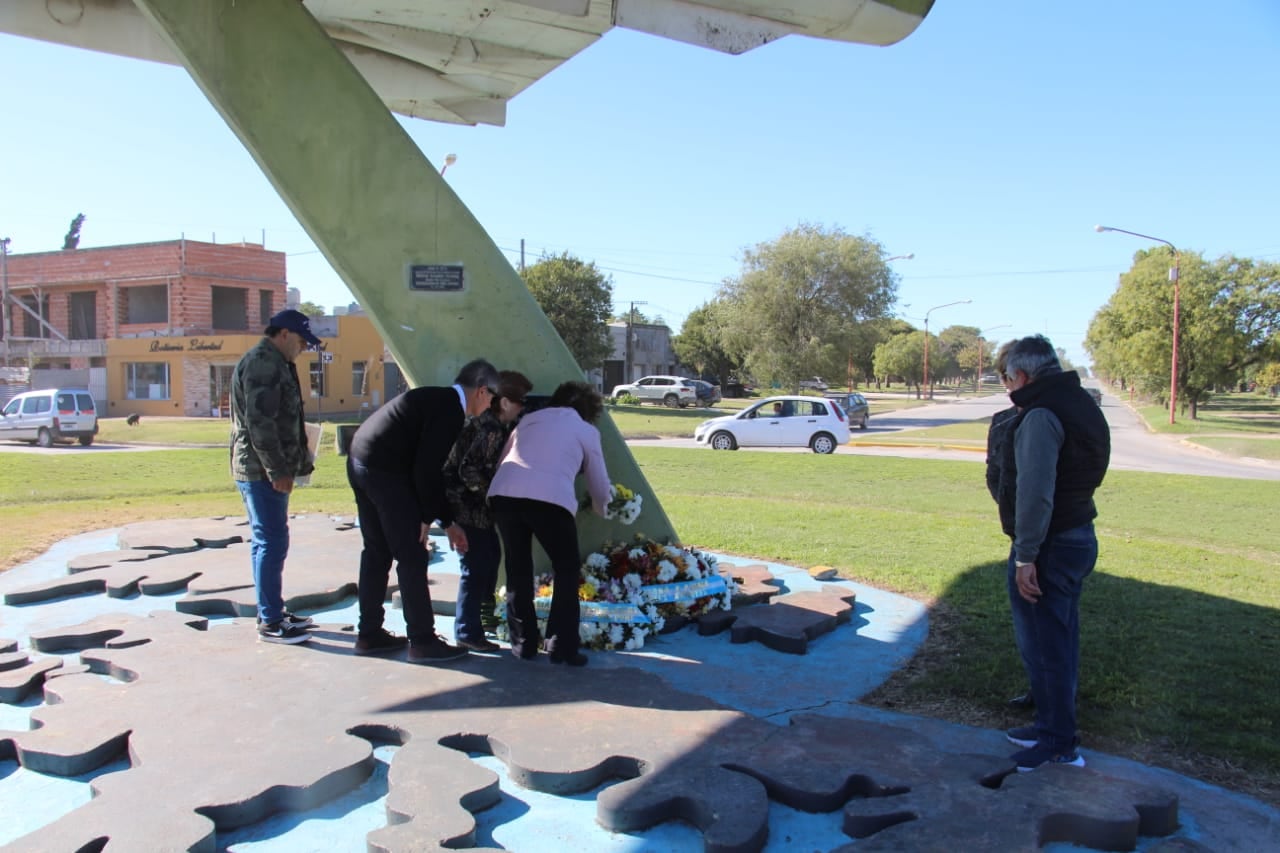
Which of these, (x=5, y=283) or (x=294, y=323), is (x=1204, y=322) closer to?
(x=294, y=323)

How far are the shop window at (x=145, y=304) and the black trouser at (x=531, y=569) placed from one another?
50.3 m

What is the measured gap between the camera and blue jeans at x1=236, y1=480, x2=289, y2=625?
17.2 feet

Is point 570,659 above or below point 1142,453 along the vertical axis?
above

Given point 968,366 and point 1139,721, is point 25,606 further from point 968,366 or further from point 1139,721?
point 968,366

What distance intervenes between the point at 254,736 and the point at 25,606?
11.8 ft

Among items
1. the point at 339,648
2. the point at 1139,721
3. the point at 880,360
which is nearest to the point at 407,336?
the point at 339,648

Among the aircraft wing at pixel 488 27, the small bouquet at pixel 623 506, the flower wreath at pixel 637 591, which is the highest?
the aircraft wing at pixel 488 27

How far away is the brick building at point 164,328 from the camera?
144 feet

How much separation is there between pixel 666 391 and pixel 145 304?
29259 millimetres

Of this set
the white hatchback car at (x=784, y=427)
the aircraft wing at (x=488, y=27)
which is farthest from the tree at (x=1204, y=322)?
the aircraft wing at (x=488, y=27)

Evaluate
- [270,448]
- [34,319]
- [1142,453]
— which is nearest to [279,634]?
[270,448]

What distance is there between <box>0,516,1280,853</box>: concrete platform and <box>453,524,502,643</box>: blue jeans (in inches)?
13.6

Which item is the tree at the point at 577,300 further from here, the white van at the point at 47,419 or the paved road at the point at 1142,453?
the white van at the point at 47,419

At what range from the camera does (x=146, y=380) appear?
45156 mm
